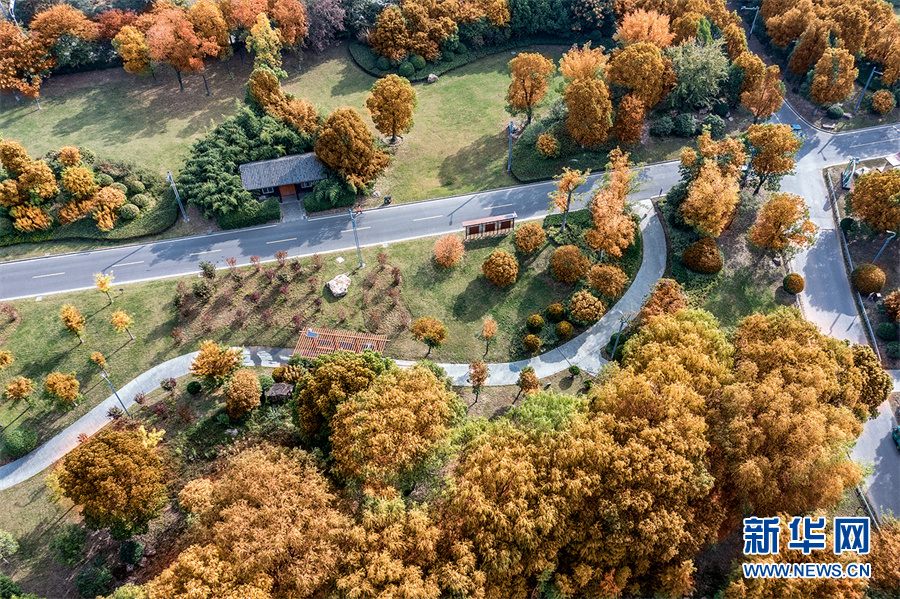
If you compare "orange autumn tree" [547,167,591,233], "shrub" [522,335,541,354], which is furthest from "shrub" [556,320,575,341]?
"orange autumn tree" [547,167,591,233]

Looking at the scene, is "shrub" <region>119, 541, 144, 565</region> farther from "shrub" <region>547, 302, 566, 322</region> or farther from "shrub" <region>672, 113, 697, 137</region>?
"shrub" <region>672, 113, 697, 137</region>

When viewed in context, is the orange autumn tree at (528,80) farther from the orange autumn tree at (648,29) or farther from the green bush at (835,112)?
the green bush at (835,112)

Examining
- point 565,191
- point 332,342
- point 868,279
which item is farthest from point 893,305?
point 332,342

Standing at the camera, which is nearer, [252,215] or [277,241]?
[277,241]

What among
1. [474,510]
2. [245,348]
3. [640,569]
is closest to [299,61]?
[245,348]

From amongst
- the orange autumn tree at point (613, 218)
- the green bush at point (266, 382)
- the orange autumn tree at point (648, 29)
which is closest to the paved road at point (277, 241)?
the orange autumn tree at point (613, 218)

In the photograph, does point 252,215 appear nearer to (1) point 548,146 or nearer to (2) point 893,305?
(1) point 548,146
